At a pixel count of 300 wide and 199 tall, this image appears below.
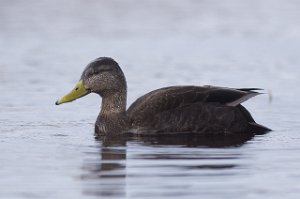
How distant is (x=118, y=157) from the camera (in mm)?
11945

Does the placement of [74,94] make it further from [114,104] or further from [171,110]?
[171,110]

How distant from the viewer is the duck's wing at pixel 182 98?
13953 millimetres

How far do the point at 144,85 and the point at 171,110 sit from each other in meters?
4.08

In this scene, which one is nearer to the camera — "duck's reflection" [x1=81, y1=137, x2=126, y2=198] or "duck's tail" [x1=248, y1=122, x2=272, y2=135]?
"duck's reflection" [x1=81, y1=137, x2=126, y2=198]

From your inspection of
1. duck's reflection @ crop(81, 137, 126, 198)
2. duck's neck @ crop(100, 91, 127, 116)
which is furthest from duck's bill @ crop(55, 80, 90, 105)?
duck's reflection @ crop(81, 137, 126, 198)

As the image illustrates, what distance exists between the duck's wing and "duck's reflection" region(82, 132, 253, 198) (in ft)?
1.51

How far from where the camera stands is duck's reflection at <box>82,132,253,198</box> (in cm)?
1017

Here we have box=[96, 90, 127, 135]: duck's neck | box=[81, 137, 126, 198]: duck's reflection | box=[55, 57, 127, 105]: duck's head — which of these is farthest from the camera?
box=[55, 57, 127, 105]: duck's head

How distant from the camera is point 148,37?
2388 cm

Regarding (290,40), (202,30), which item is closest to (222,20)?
(202,30)

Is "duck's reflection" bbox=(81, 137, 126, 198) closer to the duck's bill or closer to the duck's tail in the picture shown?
the duck's bill

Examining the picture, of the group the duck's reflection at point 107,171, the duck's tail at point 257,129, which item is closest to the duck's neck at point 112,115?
the duck's reflection at point 107,171

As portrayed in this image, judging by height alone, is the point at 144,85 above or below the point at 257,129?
above

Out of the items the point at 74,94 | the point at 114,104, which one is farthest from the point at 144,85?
the point at 74,94
